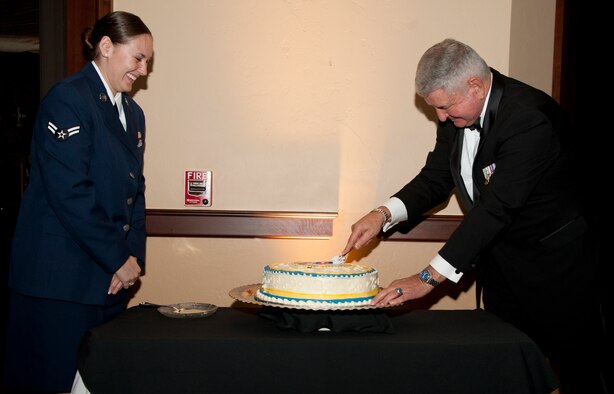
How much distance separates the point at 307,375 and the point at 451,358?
1.21ft

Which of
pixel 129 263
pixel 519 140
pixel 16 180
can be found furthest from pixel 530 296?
pixel 16 180

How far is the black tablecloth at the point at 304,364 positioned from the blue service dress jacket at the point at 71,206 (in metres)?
0.31

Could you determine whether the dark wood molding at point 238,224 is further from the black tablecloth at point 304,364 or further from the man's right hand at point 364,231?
the black tablecloth at point 304,364

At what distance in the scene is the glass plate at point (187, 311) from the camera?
1835 millimetres

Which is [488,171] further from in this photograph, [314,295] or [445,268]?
[314,295]

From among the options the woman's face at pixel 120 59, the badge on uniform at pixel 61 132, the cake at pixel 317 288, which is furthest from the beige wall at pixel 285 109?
the cake at pixel 317 288

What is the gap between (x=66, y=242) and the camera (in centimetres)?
191

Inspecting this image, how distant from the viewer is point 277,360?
1587 mm

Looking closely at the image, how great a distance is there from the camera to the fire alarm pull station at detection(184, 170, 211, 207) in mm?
2857

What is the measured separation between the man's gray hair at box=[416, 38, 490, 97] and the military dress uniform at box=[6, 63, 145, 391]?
3.43ft

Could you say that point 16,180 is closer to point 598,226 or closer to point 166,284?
point 166,284

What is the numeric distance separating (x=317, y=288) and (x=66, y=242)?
0.79 meters

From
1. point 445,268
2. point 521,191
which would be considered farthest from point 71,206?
point 521,191

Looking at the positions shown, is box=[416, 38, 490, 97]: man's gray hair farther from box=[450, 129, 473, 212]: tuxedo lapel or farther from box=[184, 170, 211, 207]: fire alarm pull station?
box=[184, 170, 211, 207]: fire alarm pull station
